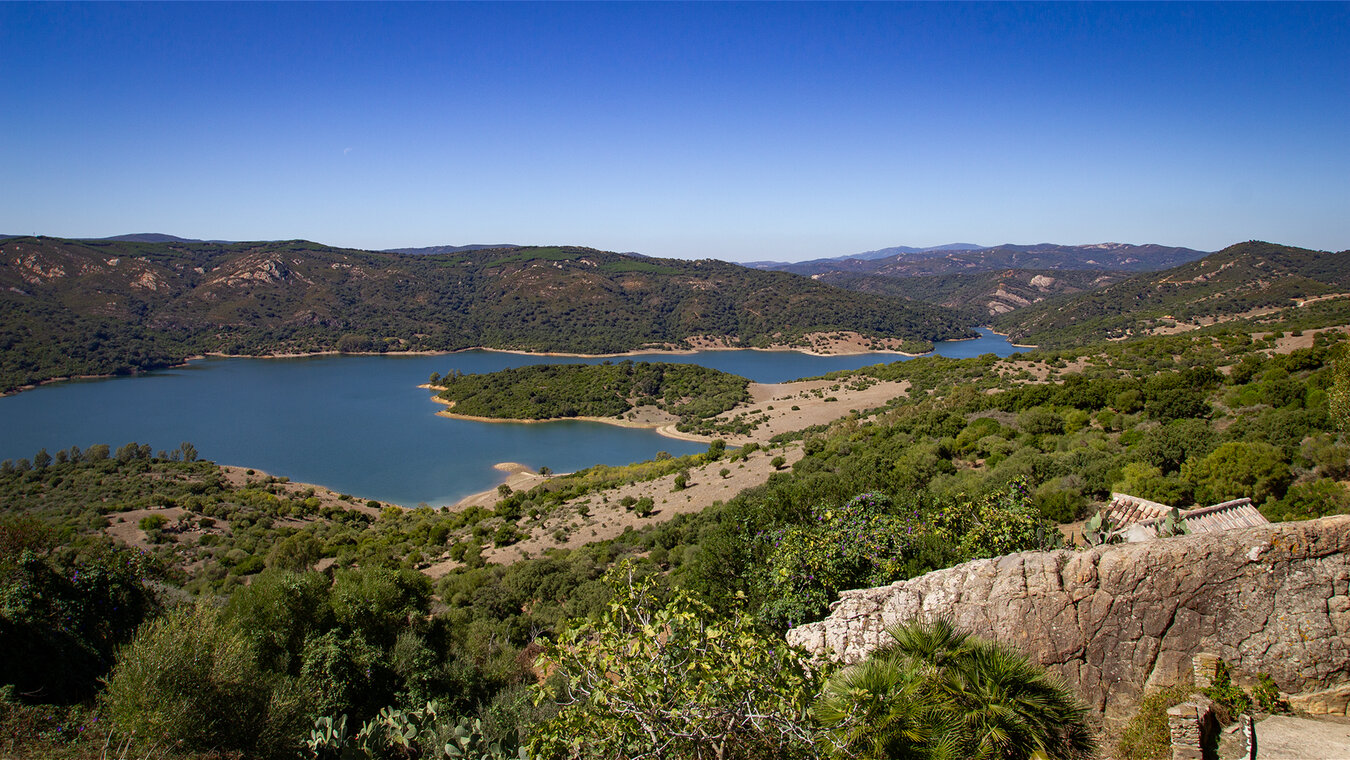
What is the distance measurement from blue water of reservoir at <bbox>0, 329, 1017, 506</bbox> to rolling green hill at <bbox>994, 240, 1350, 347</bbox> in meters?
39.0

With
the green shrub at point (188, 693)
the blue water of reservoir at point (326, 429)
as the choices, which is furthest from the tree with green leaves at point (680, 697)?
the blue water of reservoir at point (326, 429)

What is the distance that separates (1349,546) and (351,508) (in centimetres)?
4140

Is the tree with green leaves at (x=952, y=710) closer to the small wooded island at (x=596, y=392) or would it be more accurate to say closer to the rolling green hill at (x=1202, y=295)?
the small wooded island at (x=596, y=392)

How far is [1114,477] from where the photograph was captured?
1327 cm

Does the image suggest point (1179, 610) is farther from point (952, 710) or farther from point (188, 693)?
point (188, 693)

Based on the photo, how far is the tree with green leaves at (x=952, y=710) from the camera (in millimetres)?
4152

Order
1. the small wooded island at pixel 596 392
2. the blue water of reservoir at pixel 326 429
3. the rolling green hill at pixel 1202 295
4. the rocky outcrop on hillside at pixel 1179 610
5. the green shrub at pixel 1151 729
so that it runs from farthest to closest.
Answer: the rolling green hill at pixel 1202 295
the small wooded island at pixel 596 392
the blue water of reservoir at pixel 326 429
the rocky outcrop on hillside at pixel 1179 610
the green shrub at pixel 1151 729

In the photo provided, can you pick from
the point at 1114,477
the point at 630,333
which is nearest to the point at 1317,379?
the point at 1114,477

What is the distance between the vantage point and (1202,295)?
92.4m

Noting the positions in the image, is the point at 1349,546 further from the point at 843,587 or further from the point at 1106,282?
the point at 1106,282

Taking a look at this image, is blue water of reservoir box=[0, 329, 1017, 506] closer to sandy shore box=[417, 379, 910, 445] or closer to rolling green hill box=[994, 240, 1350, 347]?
sandy shore box=[417, 379, 910, 445]

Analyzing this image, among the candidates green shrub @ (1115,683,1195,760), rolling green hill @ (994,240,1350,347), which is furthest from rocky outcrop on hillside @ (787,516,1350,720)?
rolling green hill @ (994,240,1350,347)

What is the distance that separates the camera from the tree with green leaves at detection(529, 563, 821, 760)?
387 centimetres

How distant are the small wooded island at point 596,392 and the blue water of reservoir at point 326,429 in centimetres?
327
